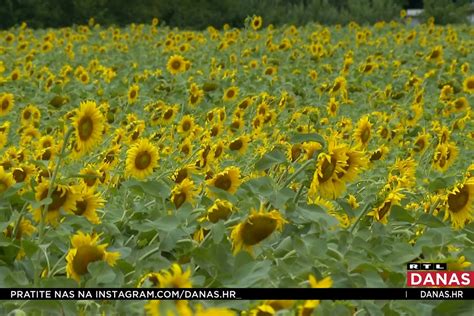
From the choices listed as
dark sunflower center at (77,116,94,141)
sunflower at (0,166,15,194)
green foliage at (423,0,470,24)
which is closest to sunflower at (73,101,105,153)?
dark sunflower center at (77,116,94,141)

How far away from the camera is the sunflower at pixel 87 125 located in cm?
319

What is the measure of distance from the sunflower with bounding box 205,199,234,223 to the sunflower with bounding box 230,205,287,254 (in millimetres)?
227

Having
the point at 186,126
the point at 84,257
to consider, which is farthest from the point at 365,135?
the point at 84,257

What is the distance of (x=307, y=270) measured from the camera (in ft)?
7.00

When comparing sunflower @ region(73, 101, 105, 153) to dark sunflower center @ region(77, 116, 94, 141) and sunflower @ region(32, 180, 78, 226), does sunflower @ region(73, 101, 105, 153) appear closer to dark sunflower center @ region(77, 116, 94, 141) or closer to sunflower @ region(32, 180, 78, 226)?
dark sunflower center @ region(77, 116, 94, 141)

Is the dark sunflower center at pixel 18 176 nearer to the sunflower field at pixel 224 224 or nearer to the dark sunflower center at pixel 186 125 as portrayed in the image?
the sunflower field at pixel 224 224

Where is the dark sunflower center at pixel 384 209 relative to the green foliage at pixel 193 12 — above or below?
above

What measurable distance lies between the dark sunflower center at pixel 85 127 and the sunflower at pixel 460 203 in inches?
48.6

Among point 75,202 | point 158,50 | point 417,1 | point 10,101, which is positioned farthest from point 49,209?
point 417,1

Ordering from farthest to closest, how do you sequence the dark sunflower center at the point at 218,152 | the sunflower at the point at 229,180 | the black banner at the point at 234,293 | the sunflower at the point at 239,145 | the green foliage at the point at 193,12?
the green foliage at the point at 193,12, the sunflower at the point at 239,145, the dark sunflower center at the point at 218,152, the sunflower at the point at 229,180, the black banner at the point at 234,293

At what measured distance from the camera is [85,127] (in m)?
3.29

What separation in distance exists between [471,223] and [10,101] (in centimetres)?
428

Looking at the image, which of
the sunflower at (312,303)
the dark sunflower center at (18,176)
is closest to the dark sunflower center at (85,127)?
the dark sunflower center at (18,176)

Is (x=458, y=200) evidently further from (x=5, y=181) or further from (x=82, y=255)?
(x=5, y=181)
